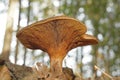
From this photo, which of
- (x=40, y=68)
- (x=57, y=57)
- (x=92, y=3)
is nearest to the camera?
(x=40, y=68)

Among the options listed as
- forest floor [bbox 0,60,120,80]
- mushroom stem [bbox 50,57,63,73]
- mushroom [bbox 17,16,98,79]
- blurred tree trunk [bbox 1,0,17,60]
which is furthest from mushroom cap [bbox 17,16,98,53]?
blurred tree trunk [bbox 1,0,17,60]

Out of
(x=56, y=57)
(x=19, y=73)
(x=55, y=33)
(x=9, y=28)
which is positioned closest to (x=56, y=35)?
(x=55, y=33)

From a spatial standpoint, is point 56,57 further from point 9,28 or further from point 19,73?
point 9,28

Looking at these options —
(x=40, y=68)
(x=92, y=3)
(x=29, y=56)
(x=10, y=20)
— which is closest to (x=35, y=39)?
(x=40, y=68)

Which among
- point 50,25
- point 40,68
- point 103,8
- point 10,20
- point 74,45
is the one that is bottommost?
point 40,68

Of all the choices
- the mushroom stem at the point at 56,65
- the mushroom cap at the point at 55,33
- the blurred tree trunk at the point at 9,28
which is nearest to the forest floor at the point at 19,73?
the mushroom stem at the point at 56,65

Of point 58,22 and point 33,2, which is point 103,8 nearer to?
point 33,2

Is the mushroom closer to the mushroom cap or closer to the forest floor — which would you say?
the mushroom cap
